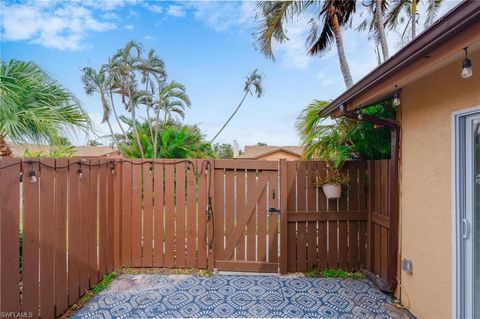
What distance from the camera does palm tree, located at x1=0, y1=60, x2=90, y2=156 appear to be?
2941mm

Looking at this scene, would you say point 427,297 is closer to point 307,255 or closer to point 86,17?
point 307,255

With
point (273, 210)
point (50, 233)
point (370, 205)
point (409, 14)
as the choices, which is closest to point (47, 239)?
point (50, 233)

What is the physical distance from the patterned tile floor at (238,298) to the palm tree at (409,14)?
680cm

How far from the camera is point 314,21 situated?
7.06 metres

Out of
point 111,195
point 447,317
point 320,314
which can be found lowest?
point 320,314

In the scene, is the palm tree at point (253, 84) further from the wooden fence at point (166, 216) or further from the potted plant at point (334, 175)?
the potted plant at point (334, 175)

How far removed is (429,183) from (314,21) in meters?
5.88

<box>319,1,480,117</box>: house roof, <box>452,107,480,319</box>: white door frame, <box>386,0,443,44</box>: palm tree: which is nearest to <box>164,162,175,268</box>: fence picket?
<box>319,1,480,117</box>: house roof

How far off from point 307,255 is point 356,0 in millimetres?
6626

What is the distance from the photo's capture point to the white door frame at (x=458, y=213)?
236 centimetres

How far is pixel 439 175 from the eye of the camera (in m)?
2.62

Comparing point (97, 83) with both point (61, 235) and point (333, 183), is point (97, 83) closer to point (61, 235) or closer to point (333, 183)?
point (61, 235)

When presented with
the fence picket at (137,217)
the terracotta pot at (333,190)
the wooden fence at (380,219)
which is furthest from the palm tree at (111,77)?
the wooden fence at (380,219)

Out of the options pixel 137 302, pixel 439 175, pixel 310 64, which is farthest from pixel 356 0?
pixel 137 302
